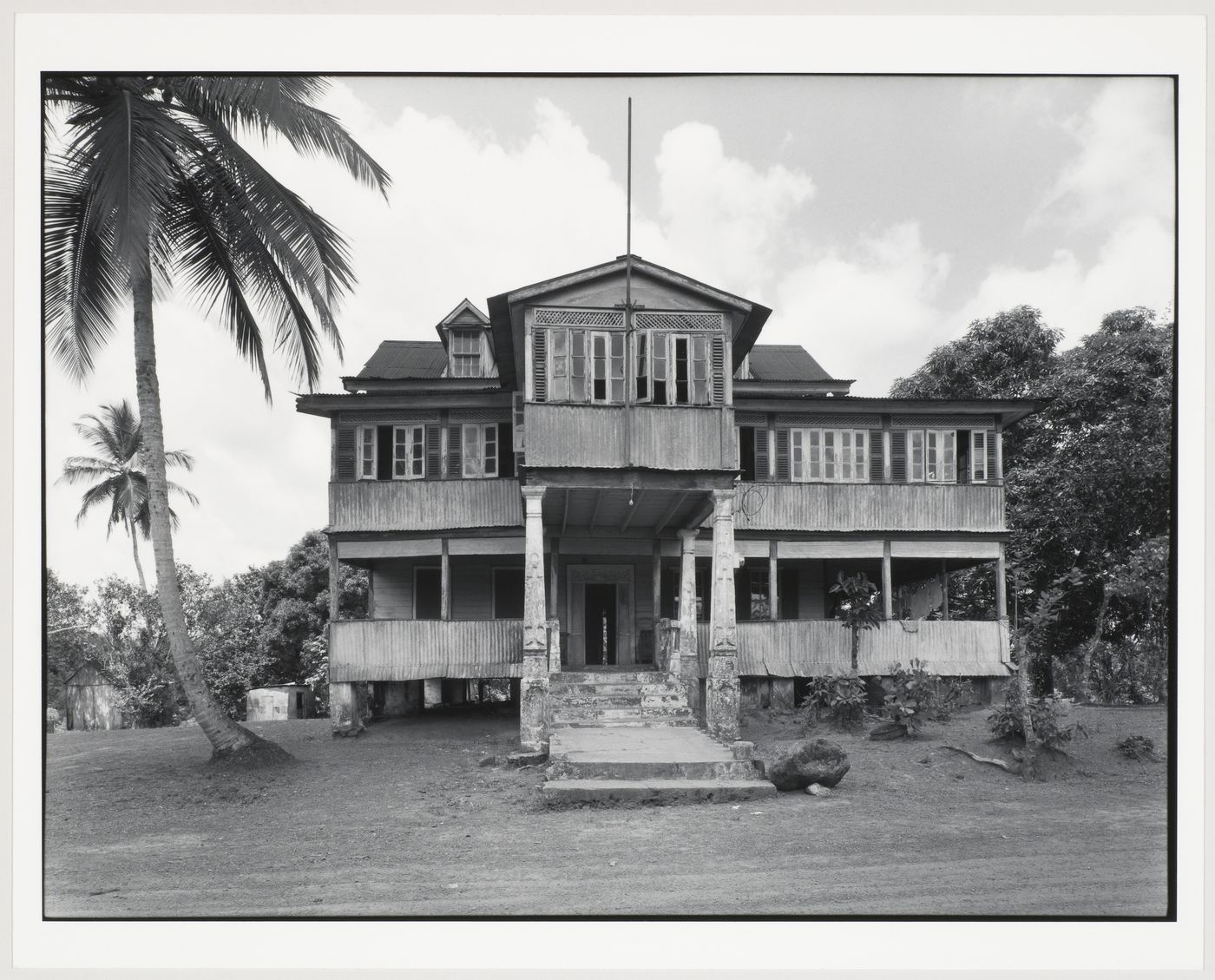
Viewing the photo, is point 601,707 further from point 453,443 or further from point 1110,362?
point 1110,362

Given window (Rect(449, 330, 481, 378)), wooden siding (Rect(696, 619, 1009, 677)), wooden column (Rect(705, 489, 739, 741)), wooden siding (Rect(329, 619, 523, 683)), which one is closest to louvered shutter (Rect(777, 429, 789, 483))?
wooden siding (Rect(696, 619, 1009, 677))

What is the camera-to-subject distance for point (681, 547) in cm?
1853

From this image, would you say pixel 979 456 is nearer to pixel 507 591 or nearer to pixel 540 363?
pixel 540 363

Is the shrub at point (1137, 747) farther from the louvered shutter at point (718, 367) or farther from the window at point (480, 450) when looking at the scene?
the window at point (480, 450)

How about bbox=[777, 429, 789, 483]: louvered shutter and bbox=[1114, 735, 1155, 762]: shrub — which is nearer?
bbox=[1114, 735, 1155, 762]: shrub

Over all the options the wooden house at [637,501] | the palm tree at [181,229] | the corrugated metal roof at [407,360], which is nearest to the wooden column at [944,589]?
the wooden house at [637,501]

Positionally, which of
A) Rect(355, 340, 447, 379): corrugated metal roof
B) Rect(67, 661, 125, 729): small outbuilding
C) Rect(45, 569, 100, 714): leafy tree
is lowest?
Rect(67, 661, 125, 729): small outbuilding

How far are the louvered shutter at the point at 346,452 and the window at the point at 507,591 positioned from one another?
3790 mm

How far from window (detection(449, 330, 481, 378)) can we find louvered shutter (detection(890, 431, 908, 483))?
8.79 meters

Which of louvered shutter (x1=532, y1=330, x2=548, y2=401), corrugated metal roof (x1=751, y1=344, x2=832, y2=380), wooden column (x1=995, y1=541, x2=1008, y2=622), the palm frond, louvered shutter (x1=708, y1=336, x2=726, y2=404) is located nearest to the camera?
the palm frond

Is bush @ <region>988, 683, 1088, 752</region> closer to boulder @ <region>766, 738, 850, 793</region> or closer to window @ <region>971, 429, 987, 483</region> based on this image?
boulder @ <region>766, 738, 850, 793</region>

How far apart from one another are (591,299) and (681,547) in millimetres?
5593

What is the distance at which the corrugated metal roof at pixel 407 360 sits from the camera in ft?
72.9

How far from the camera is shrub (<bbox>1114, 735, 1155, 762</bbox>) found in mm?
12562
